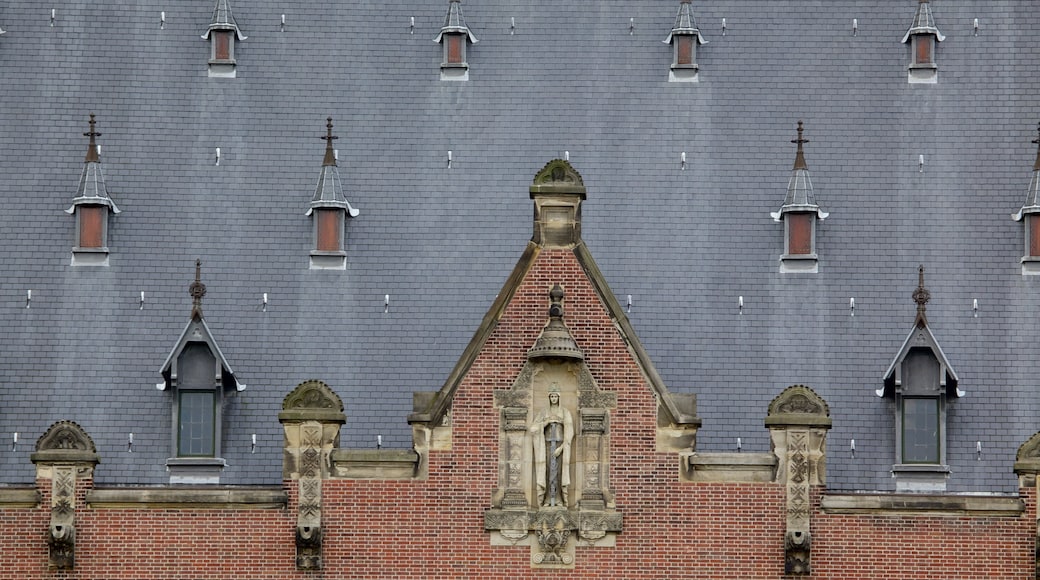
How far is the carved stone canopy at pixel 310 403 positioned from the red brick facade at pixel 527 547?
1291mm

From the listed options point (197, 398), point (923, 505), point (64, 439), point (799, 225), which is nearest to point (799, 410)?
point (923, 505)

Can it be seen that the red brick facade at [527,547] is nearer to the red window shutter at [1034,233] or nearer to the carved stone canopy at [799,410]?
the carved stone canopy at [799,410]

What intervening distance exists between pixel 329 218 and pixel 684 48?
8805 mm

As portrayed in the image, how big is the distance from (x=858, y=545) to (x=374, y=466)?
9.17 metres

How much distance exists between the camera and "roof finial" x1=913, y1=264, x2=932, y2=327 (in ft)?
175

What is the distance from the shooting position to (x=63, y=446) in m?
50.0

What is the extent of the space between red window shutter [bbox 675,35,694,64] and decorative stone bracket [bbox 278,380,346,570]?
43.1 feet

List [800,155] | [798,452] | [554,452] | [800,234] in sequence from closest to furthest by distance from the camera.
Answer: [554,452] < [798,452] < [800,234] < [800,155]

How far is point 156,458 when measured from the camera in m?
53.2

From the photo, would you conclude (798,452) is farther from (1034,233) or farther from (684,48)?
(684,48)

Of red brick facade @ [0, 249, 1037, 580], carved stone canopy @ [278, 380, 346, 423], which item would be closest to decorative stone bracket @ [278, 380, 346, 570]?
carved stone canopy @ [278, 380, 346, 423]

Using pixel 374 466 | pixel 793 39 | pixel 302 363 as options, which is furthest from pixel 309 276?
pixel 793 39

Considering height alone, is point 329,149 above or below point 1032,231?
above

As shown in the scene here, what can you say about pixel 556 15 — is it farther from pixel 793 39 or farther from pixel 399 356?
pixel 399 356
